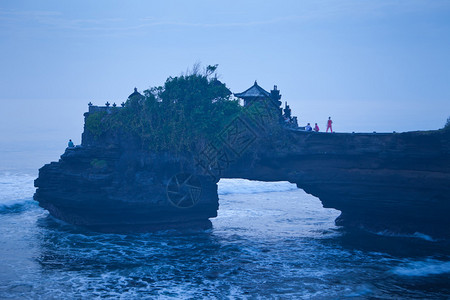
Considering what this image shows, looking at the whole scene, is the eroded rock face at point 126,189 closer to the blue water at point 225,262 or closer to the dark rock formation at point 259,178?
the dark rock formation at point 259,178

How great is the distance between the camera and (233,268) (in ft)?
59.7

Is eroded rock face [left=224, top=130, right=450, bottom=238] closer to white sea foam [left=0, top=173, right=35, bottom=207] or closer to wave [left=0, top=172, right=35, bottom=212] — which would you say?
wave [left=0, top=172, right=35, bottom=212]

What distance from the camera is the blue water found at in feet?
51.1

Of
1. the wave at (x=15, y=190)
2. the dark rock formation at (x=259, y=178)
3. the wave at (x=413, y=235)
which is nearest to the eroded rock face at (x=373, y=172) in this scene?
the dark rock formation at (x=259, y=178)

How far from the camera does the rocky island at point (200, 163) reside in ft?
75.2

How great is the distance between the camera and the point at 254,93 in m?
27.0

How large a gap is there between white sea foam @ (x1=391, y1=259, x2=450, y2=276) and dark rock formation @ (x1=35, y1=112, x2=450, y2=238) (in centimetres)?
377

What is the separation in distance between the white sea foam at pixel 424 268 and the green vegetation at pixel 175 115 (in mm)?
10939

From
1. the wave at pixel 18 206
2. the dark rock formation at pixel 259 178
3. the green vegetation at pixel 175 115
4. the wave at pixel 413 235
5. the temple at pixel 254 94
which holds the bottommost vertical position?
the wave at pixel 413 235

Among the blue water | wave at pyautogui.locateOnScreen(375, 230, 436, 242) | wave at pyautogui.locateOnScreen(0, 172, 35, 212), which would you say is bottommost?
the blue water

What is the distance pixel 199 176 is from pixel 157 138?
124 inches

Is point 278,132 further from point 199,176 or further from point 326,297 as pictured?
point 326,297

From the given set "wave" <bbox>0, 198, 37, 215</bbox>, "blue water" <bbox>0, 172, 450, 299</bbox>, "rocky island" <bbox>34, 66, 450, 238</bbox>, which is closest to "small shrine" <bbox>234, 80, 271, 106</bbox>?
"rocky island" <bbox>34, 66, 450, 238</bbox>

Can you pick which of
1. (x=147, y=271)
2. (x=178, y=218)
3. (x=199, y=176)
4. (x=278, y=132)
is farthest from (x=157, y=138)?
(x=147, y=271)
